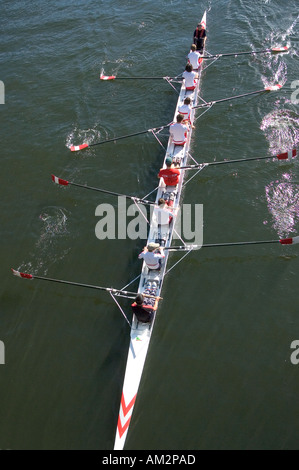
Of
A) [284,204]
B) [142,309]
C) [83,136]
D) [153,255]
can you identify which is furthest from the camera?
[83,136]

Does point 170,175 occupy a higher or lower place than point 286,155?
lower

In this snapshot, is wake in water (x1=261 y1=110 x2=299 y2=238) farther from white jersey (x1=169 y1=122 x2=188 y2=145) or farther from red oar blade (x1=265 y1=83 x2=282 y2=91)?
white jersey (x1=169 y1=122 x2=188 y2=145)

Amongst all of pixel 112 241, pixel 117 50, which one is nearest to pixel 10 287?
pixel 112 241

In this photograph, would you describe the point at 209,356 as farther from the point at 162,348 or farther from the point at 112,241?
the point at 112,241

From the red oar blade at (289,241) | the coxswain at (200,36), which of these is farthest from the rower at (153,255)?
the coxswain at (200,36)

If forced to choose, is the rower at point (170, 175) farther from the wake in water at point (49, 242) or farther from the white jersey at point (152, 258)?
the wake in water at point (49, 242)

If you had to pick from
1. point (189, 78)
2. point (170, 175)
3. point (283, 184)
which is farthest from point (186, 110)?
point (283, 184)

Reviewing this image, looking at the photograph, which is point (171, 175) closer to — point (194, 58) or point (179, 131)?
point (179, 131)

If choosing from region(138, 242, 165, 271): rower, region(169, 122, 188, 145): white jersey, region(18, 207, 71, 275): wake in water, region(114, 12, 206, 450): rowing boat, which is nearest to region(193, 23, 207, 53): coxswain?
region(114, 12, 206, 450): rowing boat
